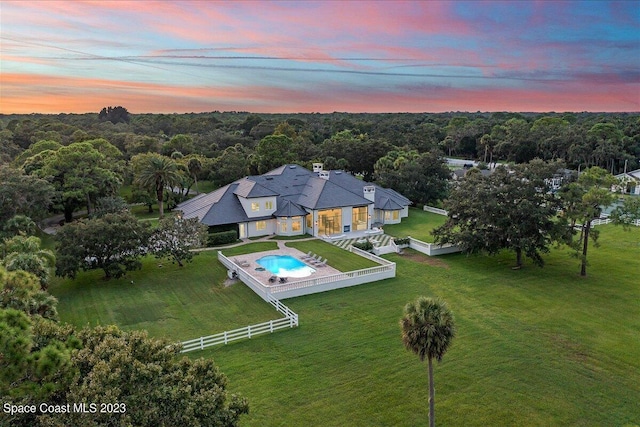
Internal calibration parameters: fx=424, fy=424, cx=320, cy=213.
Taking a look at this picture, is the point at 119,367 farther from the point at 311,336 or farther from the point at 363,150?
the point at 363,150

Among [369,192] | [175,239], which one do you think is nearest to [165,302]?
[175,239]

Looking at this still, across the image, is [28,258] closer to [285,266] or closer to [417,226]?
[285,266]

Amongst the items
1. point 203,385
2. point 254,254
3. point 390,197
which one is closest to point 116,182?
point 254,254

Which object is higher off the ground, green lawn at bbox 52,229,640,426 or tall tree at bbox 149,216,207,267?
tall tree at bbox 149,216,207,267

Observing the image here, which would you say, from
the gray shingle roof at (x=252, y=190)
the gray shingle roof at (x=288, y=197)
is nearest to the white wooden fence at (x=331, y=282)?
the gray shingle roof at (x=288, y=197)

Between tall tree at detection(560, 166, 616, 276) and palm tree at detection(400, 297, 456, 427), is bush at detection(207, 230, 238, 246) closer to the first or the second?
tall tree at detection(560, 166, 616, 276)

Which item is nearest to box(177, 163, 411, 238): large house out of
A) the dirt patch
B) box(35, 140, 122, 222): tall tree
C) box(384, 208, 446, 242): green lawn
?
box(384, 208, 446, 242): green lawn

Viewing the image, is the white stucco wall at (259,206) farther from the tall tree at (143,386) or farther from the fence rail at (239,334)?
the tall tree at (143,386)
